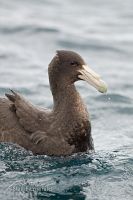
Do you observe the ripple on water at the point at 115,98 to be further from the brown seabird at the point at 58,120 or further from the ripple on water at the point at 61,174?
the brown seabird at the point at 58,120

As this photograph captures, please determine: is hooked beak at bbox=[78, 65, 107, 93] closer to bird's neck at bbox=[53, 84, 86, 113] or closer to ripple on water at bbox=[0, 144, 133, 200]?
bird's neck at bbox=[53, 84, 86, 113]

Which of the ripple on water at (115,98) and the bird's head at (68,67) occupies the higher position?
the ripple on water at (115,98)

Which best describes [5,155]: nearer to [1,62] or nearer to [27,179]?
[27,179]

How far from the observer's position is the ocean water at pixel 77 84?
1058cm

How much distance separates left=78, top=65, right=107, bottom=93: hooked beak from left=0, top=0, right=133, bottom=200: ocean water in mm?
992

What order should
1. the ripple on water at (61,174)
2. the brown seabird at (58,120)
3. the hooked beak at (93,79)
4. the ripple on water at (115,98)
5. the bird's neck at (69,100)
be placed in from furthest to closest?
the ripple on water at (115,98) < the bird's neck at (69,100) < the brown seabird at (58,120) < the hooked beak at (93,79) < the ripple on water at (61,174)

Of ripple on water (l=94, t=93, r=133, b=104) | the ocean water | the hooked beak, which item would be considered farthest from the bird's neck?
ripple on water (l=94, t=93, r=133, b=104)

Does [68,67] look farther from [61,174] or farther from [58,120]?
[61,174]

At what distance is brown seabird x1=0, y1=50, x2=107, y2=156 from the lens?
1109 centimetres

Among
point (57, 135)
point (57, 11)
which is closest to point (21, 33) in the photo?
point (57, 11)

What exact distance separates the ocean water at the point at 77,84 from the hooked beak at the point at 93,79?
0.99m

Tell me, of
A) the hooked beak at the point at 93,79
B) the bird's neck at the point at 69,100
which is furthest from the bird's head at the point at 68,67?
the bird's neck at the point at 69,100

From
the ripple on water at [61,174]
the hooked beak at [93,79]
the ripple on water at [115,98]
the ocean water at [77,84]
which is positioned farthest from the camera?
the ripple on water at [115,98]

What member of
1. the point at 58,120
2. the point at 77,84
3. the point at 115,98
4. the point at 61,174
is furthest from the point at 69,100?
the point at 77,84
